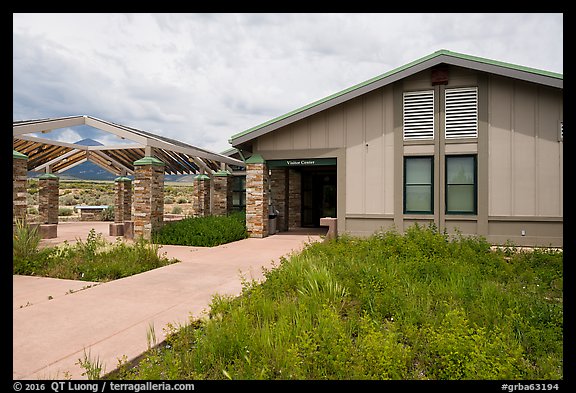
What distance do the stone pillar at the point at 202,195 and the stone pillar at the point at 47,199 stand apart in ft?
23.5

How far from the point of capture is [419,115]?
11320 millimetres

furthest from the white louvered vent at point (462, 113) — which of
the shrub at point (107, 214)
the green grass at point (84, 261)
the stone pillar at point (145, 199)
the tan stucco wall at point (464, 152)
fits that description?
the shrub at point (107, 214)

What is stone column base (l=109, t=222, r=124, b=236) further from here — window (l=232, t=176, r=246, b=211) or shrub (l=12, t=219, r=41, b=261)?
shrub (l=12, t=219, r=41, b=261)

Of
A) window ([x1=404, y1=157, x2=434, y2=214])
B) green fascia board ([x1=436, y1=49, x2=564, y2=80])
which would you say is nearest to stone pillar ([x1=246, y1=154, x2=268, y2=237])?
window ([x1=404, y1=157, x2=434, y2=214])

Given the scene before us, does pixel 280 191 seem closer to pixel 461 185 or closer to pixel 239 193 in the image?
pixel 239 193

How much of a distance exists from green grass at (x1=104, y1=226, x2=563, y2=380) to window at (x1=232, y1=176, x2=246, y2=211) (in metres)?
14.0

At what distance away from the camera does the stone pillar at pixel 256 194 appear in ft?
43.8

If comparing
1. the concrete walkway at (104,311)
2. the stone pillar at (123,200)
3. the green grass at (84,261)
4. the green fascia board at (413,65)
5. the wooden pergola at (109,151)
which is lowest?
the concrete walkway at (104,311)

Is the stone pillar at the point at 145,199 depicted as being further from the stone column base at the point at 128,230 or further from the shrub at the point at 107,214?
the shrub at the point at 107,214

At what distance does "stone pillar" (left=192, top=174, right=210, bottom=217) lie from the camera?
19.0 metres

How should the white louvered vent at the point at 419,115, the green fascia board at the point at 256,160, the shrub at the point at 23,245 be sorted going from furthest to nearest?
the green fascia board at the point at 256,160 < the white louvered vent at the point at 419,115 < the shrub at the point at 23,245

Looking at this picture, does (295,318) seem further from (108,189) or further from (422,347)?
(108,189)

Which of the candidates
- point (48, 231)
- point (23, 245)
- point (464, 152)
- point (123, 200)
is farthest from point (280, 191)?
point (23, 245)
